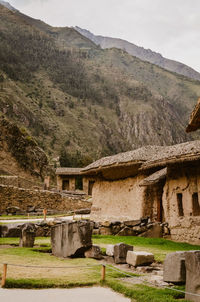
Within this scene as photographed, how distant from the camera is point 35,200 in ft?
86.7

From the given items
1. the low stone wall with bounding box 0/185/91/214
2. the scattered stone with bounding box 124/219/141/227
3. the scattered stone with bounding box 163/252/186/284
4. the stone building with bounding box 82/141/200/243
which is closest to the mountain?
the low stone wall with bounding box 0/185/91/214

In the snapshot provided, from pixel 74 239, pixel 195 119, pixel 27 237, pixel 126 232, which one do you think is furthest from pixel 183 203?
pixel 195 119

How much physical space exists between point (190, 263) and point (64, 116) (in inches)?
3359

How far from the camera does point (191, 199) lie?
13.0 metres

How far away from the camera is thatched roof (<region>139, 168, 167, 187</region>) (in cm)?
1432

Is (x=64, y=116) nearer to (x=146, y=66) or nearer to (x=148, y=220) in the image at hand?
(x=148, y=220)

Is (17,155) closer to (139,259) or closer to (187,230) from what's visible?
(187,230)

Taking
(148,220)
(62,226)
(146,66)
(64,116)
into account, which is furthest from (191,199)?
(146,66)

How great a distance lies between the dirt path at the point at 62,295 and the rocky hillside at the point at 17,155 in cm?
3611

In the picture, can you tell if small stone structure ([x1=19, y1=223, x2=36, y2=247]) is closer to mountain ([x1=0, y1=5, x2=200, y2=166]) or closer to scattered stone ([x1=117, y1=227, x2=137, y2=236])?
scattered stone ([x1=117, y1=227, x2=137, y2=236])

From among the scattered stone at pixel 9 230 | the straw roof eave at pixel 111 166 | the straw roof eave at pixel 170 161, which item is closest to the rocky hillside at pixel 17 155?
the straw roof eave at pixel 111 166

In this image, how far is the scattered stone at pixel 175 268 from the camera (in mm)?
6434

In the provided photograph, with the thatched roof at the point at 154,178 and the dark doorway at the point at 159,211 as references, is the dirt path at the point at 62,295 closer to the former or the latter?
the thatched roof at the point at 154,178

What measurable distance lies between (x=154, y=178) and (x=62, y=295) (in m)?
9.38
